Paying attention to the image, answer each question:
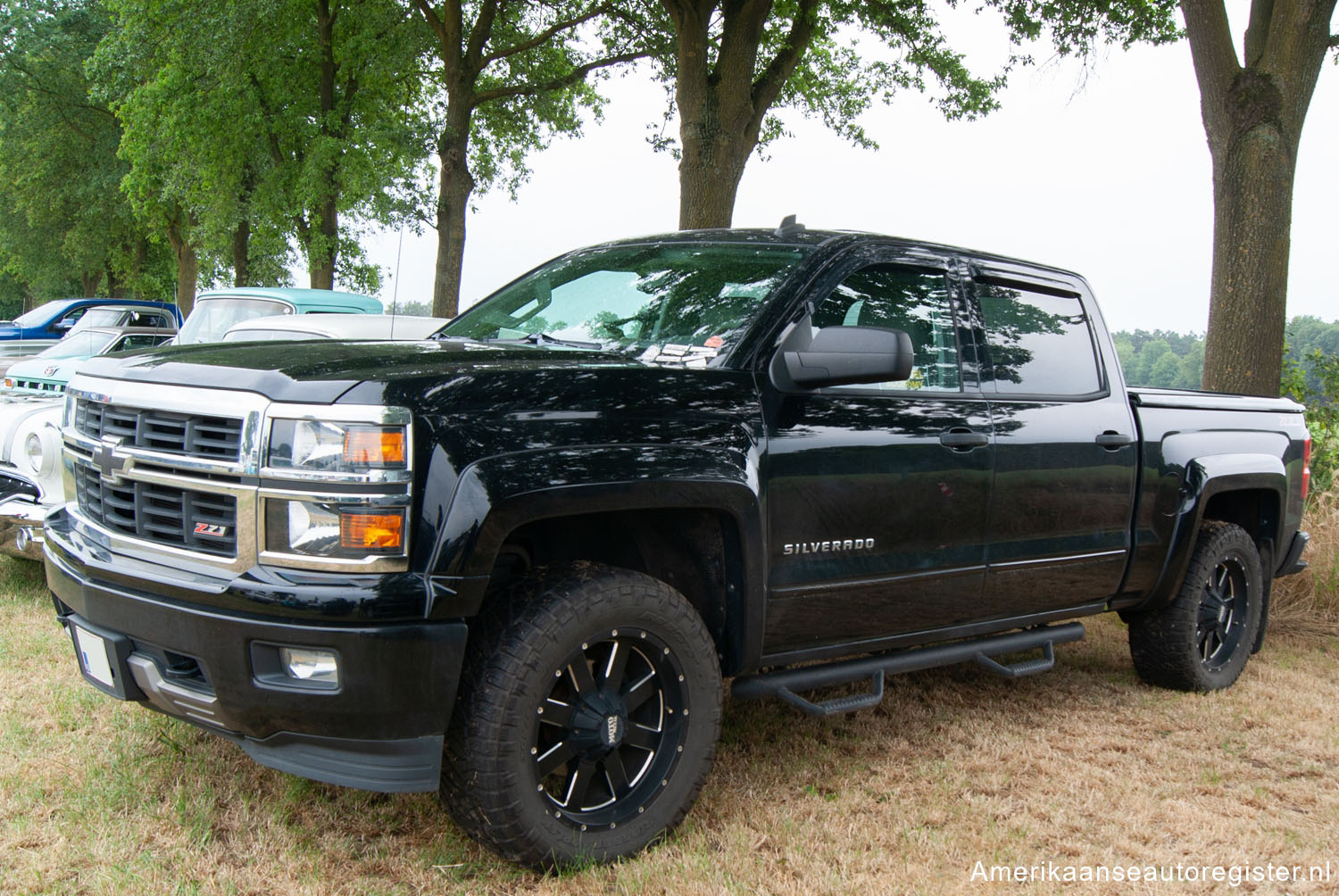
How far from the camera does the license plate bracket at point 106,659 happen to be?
118 inches

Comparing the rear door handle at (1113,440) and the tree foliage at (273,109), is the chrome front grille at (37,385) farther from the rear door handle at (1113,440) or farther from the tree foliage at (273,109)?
the tree foliage at (273,109)

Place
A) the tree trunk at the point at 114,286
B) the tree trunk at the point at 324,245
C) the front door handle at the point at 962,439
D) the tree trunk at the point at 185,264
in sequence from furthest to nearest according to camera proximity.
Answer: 1. the tree trunk at the point at 114,286
2. the tree trunk at the point at 185,264
3. the tree trunk at the point at 324,245
4. the front door handle at the point at 962,439

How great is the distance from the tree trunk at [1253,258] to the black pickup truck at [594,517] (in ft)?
→ 14.5

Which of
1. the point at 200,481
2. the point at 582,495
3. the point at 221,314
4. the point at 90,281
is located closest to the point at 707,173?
the point at 221,314

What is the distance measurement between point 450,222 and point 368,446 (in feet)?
50.6

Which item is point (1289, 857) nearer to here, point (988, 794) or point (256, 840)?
point (988, 794)

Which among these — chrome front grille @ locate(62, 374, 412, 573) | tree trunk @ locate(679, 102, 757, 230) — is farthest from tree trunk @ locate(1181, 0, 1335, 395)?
chrome front grille @ locate(62, 374, 412, 573)

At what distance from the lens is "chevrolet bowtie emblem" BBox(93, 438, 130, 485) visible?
304cm

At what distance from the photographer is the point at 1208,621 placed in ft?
17.7

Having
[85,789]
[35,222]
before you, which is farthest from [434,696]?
[35,222]

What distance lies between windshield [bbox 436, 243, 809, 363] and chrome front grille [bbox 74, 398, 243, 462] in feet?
4.46

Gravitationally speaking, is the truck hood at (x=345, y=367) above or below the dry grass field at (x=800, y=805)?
above

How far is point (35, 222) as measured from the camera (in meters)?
35.6

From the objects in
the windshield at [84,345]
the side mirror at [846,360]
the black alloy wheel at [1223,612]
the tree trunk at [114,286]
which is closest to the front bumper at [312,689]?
the side mirror at [846,360]
